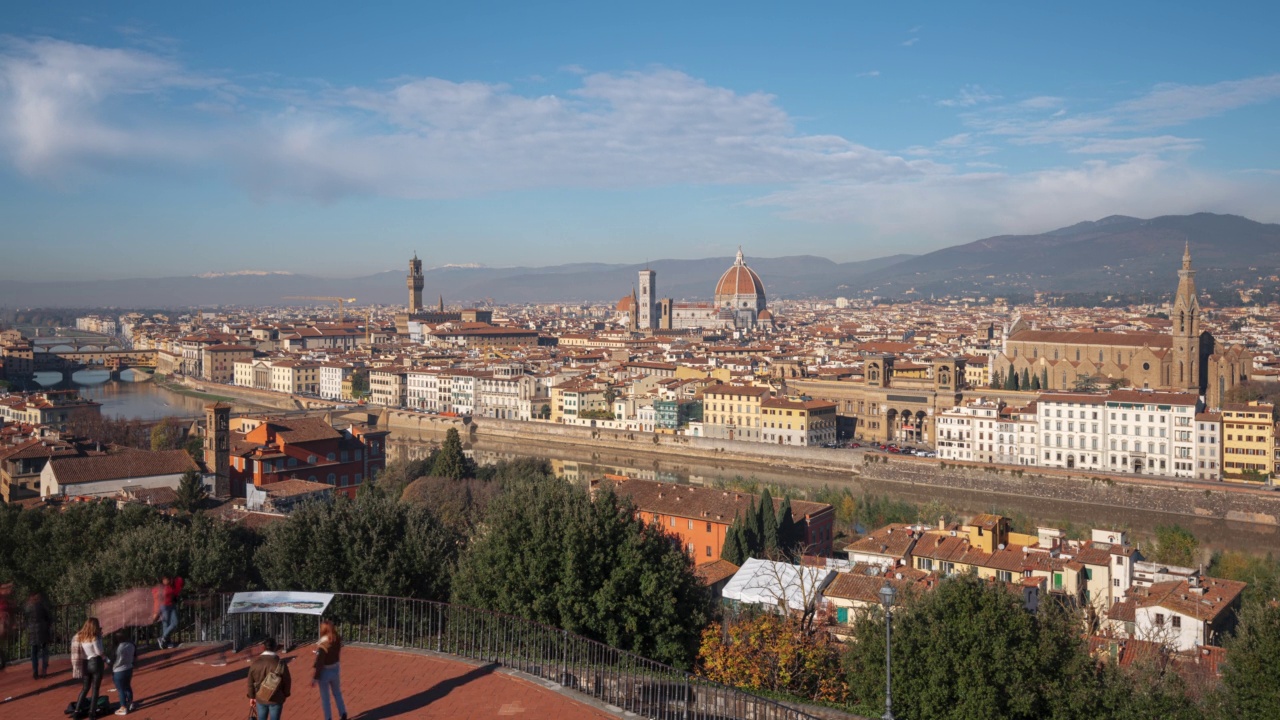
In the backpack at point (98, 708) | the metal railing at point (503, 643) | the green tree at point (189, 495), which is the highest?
the backpack at point (98, 708)

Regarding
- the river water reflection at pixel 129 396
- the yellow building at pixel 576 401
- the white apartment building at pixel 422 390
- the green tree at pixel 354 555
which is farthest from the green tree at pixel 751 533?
the white apartment building at pixel 422 390

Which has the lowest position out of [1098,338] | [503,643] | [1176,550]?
[1176,550]

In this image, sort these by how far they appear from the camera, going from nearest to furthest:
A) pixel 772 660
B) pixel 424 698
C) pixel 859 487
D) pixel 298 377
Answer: pixel 424 698 → pixel 772 660 → pixel 859 487 → pixel 298 377

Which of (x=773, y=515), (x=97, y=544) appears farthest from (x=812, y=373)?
(x=97, y=544)

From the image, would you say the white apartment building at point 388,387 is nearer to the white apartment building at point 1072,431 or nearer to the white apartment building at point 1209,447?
the white apartment building at point 1072,431

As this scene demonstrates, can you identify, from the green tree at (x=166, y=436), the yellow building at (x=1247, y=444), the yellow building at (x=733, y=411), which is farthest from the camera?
the yellow building at (x=733, y=411)

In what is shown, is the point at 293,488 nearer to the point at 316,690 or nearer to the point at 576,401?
the point at 316,690

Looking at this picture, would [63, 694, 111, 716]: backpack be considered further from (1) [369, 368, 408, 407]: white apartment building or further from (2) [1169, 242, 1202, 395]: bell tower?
(1) [369, 368, 408, 407]: white apartment building

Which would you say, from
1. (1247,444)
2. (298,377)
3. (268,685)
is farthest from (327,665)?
(298,377)
